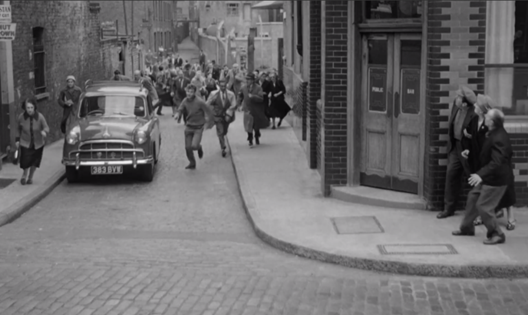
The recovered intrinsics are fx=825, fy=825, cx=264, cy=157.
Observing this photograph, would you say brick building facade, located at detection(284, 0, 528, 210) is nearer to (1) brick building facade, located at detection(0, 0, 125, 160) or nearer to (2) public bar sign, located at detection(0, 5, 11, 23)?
(2) public bar sign, located at detection(0, 5, 11, 23)

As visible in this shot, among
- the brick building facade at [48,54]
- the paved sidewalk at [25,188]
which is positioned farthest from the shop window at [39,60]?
the paved sidewalk at [25,188]

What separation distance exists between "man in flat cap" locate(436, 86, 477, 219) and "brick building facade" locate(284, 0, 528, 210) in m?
0.37

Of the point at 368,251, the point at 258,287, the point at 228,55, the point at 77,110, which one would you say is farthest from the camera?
the point at 228,55

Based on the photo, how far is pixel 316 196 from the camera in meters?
13.1

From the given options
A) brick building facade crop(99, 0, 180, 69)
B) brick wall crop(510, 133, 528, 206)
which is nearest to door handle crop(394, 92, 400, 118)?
brick wall crop(510, 133, 528, 206)

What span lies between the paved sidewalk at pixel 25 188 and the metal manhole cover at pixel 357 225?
16.1 ft

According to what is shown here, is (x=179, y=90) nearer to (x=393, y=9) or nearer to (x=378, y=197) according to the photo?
(x=393, y=9)

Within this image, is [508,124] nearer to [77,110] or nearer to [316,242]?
[316,242]

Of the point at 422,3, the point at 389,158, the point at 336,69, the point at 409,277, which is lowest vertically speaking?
the point at 409,277

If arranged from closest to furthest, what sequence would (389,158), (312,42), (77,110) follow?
1. (389,158)
2. (312,42)
3. (77,110)

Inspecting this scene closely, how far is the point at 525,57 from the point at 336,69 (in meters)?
2.85

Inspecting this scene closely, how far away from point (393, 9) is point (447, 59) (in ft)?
4.93

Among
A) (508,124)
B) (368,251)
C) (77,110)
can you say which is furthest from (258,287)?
(77,110)

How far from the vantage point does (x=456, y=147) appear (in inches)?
424
